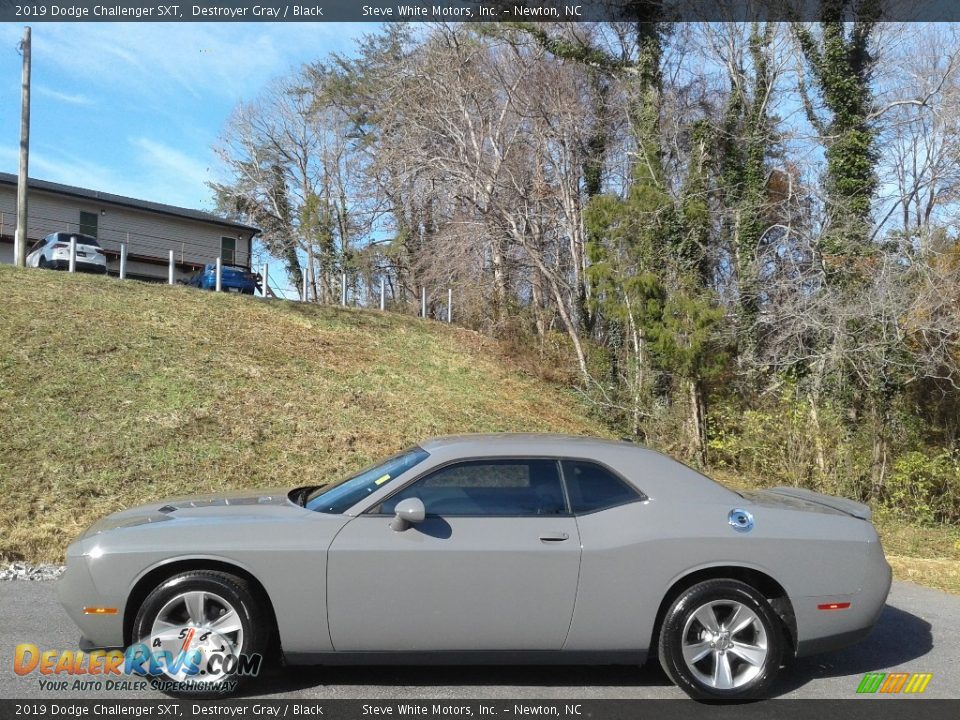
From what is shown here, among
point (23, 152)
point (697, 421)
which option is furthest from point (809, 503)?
point (23, 152)

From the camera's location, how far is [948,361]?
1357 centimetres

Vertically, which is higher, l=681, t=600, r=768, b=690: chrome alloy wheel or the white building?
the white building

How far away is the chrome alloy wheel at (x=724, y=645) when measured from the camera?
4332mm

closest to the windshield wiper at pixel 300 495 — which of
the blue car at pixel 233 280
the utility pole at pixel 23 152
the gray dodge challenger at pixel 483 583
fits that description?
the gray dodge challenger at pixel 483 583

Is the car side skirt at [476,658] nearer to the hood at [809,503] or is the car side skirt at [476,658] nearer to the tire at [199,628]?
the tire at [199,628]

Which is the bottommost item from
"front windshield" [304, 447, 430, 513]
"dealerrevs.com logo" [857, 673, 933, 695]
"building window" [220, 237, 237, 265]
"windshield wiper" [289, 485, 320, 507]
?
"dealerrevs.com logo" [857, 673, 933, 695]

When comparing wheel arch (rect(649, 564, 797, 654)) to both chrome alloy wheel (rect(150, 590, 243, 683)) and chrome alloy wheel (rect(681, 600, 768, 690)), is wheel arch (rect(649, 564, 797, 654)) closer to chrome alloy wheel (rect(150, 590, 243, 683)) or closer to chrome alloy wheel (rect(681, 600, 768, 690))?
chrome alloy wheel (rect(681, 600, 768, 690))

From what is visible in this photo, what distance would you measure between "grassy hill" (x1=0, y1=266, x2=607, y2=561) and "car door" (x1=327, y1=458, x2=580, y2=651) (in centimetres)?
478

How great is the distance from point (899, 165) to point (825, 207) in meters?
3.83

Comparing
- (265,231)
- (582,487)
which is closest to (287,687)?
(582,487)

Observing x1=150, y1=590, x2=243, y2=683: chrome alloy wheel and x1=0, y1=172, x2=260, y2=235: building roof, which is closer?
x1=150, y1=590, x2=243, y2=683: chrome alloy wheel

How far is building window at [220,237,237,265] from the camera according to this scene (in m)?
38.1

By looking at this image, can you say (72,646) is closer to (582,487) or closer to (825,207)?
(582,487)

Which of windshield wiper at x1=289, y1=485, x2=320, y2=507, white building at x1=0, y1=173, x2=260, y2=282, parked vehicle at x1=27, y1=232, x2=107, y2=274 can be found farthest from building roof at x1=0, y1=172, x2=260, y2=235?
windshield wiper at x1=289, y1=485, x2=320, y2=507
